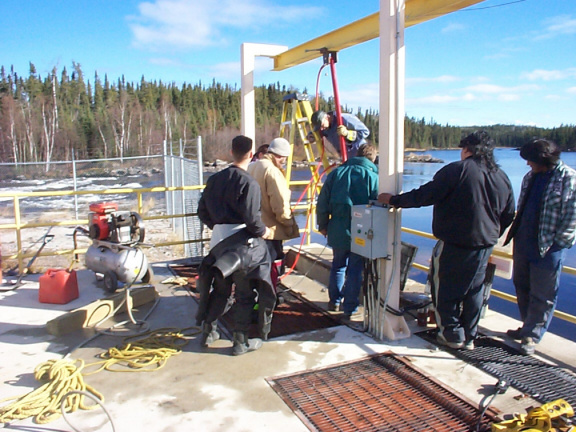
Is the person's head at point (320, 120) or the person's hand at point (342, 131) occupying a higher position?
the person's head at point (320, 120)

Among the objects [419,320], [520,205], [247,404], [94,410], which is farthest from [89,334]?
[520,205]

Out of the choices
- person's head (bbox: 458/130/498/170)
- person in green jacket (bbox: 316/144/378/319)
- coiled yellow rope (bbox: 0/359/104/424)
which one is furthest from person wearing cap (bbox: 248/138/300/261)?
coiled yellow rope (bbox: 0/359/104/424)

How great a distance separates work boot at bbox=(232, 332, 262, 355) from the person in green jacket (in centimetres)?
113

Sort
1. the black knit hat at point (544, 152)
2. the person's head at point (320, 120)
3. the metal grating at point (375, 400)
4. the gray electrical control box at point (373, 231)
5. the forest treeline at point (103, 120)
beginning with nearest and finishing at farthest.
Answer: the metal grating at point (375, 400), the black knit hat at point (544, 152), the gray electrical control box at point (373, 231), the person's head at point (320, 120), the forest treeline at point (103, 120)

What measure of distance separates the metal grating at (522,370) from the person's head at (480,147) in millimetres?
1496

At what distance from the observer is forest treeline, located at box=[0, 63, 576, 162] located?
50.6 meters

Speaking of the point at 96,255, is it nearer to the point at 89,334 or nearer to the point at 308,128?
the point at 89,334

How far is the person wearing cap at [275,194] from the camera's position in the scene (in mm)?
4516

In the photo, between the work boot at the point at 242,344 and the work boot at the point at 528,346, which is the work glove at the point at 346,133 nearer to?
the work boot at the point at 242,344

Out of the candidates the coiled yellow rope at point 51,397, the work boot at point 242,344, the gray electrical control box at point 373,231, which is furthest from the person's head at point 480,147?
the coiled yellow rope at point 51,397

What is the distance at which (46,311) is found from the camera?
4953 millimetres

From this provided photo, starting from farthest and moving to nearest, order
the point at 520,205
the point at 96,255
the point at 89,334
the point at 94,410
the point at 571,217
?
the point at 96,255 < the point at 89,334 < the point at 520,205 < the point at 571,217 < the point at 94,410

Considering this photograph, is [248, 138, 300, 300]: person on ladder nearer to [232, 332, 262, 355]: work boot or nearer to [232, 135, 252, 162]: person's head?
[232, 135, 252, 162]: person's head

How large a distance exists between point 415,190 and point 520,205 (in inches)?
37.7
